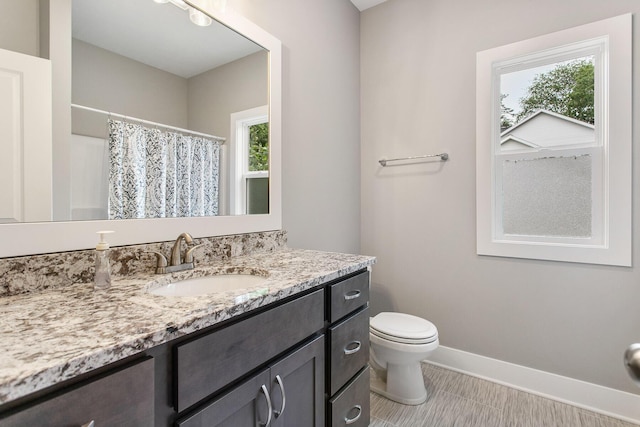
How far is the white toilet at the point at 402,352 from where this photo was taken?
170 cm

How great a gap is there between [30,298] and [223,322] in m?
0.54

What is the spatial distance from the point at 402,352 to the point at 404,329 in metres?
0.13

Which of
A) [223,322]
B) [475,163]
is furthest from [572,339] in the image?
[223,322]

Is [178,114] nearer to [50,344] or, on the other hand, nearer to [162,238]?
[162,238]

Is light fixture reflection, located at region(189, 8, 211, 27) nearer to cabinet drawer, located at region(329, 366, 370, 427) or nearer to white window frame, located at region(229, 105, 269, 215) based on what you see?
white window frame, located at region(229, 105, 269, 215)

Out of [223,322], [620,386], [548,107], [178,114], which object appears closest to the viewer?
[223,322]

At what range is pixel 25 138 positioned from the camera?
2.96ft

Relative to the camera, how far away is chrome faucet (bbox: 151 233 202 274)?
1.15 metres

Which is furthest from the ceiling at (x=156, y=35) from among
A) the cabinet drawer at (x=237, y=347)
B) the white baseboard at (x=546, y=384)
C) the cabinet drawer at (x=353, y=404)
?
the white baseboard at (x=546, y=384)

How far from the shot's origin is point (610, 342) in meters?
1.70

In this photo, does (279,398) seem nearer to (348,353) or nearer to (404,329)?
(348,353)

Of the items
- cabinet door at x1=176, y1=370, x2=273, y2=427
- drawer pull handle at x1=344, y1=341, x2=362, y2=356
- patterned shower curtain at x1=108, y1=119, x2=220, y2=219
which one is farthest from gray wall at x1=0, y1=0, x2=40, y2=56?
drawer pull handle at x1=344, y1=341, x2=362, y2=356

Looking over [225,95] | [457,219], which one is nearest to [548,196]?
[457,219]

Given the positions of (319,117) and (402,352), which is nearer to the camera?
(402,352)
